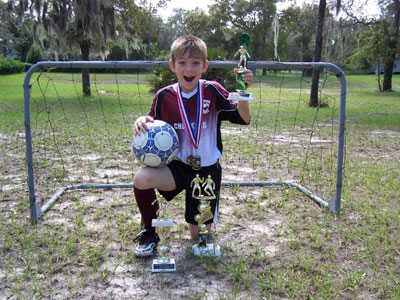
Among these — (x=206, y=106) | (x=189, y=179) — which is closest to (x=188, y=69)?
(x=206, y=106)

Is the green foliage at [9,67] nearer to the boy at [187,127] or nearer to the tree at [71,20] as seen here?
the tree at [71,20]

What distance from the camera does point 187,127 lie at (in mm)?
3014

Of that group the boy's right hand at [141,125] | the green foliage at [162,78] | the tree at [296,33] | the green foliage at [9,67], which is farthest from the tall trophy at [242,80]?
the tree at [296,33]

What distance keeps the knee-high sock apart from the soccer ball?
223 mm

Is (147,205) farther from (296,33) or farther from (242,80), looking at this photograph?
(296,33)

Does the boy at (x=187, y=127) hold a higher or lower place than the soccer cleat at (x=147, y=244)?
higher

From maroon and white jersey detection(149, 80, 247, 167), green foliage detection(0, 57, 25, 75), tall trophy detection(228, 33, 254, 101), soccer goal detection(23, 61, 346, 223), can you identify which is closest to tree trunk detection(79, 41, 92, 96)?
soccer goal detection(23, 61, 346, 223)

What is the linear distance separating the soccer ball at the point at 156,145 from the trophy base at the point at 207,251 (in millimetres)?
679

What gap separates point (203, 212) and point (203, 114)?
0.73 m

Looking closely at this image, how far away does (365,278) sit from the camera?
8.96 feet

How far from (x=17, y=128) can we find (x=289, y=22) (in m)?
46.0

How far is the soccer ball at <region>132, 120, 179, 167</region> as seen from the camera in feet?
9.41

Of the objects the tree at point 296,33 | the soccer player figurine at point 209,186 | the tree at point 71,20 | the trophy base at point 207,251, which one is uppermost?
the tree at point 296,33

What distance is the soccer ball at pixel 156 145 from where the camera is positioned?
2.87 metres
